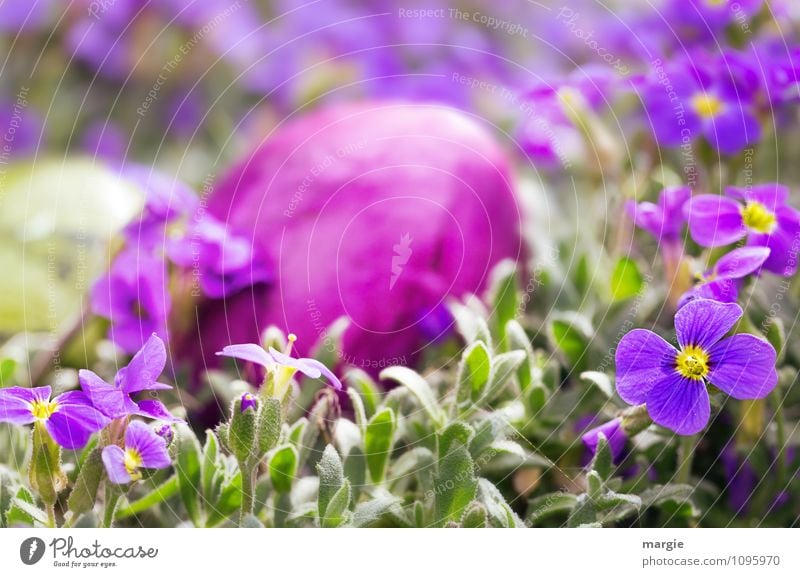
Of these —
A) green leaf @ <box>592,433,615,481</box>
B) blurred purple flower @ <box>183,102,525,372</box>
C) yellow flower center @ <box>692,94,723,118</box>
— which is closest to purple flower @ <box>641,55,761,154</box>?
yellow flower center @ <box>692,94,723,118</box>

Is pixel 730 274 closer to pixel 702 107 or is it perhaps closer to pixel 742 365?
pixel 742 365

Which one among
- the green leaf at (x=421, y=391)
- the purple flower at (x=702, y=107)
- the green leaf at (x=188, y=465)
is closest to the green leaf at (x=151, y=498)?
the green leaf at (x=188, y=465)

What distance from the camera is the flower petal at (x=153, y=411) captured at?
40 centimetres

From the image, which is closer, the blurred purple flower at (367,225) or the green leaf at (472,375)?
the green leaf at (472,375)

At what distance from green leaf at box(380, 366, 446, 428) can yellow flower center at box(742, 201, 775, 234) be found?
181 mm

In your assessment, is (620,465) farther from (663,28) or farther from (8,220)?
(8,220)

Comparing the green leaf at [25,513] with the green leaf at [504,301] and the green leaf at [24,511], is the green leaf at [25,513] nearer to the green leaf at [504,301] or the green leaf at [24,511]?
the green leaf at [24,511]

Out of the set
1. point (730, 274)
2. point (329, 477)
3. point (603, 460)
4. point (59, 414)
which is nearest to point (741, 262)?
point (730, 274)

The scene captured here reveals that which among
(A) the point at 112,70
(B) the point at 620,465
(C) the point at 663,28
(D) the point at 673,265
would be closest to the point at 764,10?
(C) the point at 663,28

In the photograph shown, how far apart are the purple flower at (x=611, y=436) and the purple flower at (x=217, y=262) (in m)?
0.22

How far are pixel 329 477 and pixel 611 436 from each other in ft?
0.43

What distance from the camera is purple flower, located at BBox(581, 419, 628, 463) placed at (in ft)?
1.41

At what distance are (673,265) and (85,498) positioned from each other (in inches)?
12.5
